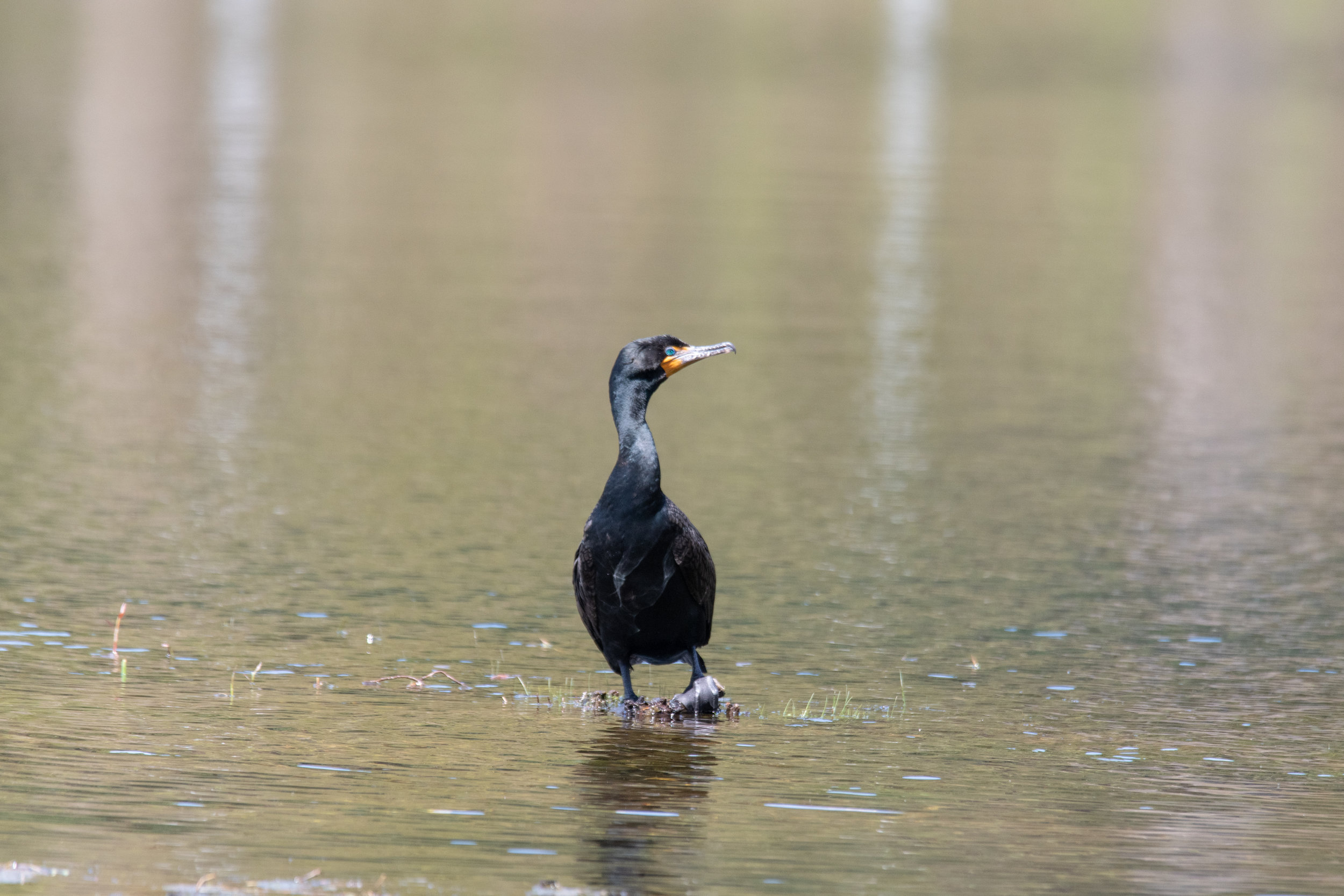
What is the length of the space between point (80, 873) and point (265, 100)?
6272 cm

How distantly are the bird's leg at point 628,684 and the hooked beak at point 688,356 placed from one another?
170 centimetres

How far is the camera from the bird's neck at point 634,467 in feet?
40.3

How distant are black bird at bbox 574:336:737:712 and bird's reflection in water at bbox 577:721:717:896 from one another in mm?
521

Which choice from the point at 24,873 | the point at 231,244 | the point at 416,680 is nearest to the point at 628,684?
the point at 416,680

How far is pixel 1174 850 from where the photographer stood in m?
10.2

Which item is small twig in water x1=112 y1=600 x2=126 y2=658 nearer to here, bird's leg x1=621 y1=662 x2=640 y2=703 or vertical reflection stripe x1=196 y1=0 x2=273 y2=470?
bird's leg x1=621 y1=662 x2=640 y2=703

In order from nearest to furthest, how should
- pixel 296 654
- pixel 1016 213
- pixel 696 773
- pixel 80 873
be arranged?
pixel 80 873
pixel 696 773
pixel 296 654
pixel 1016 213

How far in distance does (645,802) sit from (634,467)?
7.05 ft

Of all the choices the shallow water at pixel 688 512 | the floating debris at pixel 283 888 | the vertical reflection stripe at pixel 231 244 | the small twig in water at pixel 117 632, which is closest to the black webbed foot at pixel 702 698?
the shallow water at pixel 688 512

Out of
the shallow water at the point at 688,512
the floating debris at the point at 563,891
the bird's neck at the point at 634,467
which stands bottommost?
the shallow water at the point at 688,512

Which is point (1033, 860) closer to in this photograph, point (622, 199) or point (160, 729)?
point (160, 729)

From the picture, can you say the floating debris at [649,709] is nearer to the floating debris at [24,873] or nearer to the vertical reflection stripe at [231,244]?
the floating debris at [24,873]

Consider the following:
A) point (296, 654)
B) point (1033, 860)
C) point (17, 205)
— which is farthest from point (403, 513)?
point (17, 205)

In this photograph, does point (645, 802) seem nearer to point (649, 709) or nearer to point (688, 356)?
point (649, 709)
